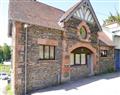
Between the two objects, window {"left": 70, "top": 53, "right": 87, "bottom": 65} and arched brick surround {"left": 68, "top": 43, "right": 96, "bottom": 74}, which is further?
window {"left": 70, "top": 53, "right": 87, "bottom": 65}

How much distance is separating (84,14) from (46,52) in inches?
235

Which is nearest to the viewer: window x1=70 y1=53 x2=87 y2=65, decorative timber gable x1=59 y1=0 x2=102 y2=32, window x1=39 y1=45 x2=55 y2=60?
window x1=39 y1=45 x2=55 y2=60

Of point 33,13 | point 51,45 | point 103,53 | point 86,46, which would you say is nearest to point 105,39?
point 103,53

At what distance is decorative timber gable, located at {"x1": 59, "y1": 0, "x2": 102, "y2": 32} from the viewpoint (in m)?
16.6

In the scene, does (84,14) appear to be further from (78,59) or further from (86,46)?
(78,59)

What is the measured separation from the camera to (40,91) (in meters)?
13.2

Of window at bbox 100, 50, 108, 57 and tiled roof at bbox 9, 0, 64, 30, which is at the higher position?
tiled roof at bbox 9, 0, 64, 30

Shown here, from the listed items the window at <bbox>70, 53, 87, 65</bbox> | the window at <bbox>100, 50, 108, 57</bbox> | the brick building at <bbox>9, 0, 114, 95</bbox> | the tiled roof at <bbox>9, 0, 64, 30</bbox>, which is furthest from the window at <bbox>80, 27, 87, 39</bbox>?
the window at <bbox>100, 50, 108, 57</bbox>

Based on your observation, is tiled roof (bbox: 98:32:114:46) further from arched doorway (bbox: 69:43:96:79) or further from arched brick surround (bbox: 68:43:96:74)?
A: arched doorway (bbox: 69:43:96:79)

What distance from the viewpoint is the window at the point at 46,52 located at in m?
14.3

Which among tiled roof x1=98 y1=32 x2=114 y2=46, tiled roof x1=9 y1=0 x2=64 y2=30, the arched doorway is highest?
tiled roof x1=9 y1=0 x2=64 y2=30

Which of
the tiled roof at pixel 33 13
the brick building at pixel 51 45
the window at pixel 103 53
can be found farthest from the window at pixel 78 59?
the tiled roof at pixel 33 13

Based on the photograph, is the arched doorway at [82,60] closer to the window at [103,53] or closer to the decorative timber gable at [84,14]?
the window at [103,53]

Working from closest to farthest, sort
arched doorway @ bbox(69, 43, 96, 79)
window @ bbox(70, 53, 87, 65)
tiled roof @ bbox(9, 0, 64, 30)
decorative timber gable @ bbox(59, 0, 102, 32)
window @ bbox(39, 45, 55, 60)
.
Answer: tiled roof @ bbox(9, 0, 64, 30) → window @ bbox(39, 45, 55, 60) → decorative timber gable @ bbox(59, 0, 102, 32) → arched doorway @ bbox(69, 43, 96, 79) → window @ bbox(70, 53, 87, 65)
